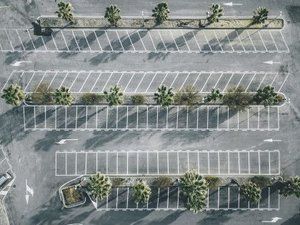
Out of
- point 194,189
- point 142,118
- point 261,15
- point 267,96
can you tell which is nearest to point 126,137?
point 142,118

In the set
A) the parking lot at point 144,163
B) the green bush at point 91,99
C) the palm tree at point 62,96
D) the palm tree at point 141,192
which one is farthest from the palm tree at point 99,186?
the palm tree at point 62,96

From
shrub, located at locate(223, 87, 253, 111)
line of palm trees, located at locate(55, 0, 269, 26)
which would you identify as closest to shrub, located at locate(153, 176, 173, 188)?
shrub, located at locate(223, 87, 253, 111)

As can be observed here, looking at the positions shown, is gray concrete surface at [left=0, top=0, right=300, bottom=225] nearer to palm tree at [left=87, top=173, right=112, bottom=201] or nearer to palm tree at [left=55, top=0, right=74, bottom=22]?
palm tree at [left=55, top=0, right=74, bottom=22]

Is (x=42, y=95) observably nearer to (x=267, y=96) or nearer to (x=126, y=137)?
(x=126, y=137)

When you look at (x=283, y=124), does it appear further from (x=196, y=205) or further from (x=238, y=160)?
(x=196, y=205)

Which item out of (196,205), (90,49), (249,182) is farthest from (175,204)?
(90,49)

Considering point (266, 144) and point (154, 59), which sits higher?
point (154, 59)
